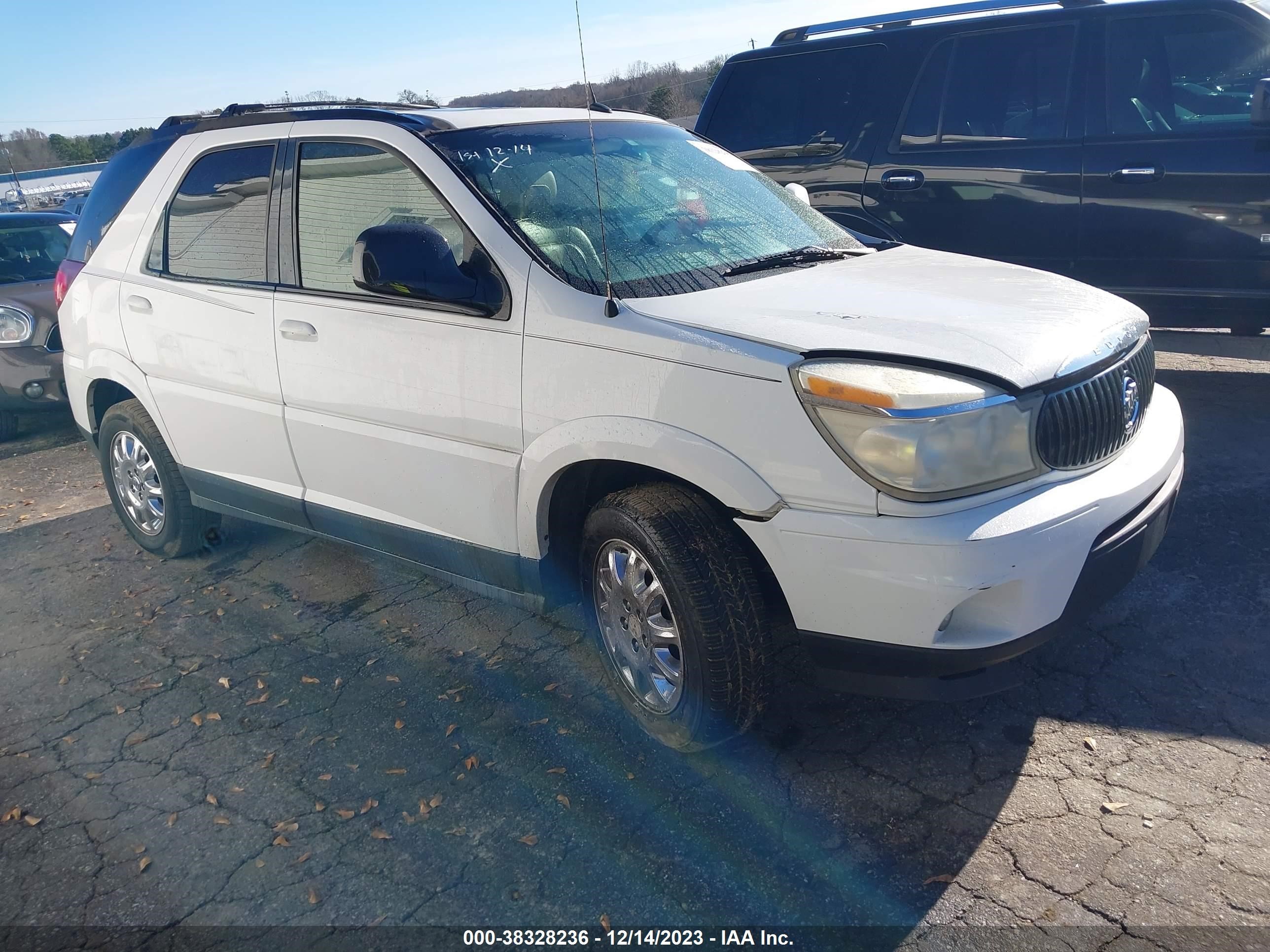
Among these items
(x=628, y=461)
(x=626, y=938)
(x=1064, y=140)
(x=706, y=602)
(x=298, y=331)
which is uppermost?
(x=1064, y=140)

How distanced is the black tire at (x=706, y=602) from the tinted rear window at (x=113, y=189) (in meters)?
3.13

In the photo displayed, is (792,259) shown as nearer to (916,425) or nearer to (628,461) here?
(628,461)

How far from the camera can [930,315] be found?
295 cm

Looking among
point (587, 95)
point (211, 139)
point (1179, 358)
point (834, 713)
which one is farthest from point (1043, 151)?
point (211, 139)

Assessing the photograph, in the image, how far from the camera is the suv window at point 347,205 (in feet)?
11.6

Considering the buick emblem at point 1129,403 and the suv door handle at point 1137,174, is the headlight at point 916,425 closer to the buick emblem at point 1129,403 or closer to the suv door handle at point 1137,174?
the buick emblem at point 1129,403

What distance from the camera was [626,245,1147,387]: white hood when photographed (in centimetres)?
271

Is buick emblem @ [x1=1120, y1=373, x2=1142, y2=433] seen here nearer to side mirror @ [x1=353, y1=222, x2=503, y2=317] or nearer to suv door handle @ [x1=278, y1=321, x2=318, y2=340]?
side mirror @ [x1=353, y1=222, x2=503, y2=317]

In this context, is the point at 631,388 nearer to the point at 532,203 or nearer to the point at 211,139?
the point at 532,203

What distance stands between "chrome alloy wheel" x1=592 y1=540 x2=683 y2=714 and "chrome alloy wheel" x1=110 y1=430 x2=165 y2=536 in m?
2.73

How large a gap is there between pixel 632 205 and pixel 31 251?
722 centimetres

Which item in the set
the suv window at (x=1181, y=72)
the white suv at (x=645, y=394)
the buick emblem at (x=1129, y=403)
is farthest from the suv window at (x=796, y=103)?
the buick emblem at (x=1129, y=403)

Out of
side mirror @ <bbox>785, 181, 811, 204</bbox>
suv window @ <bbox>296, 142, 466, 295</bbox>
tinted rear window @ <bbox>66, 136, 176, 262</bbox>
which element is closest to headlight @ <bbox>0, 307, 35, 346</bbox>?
tinted rear window @ <bbox>66, 136, 176, 262</bbox>

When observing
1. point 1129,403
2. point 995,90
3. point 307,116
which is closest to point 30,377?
point 307,116
